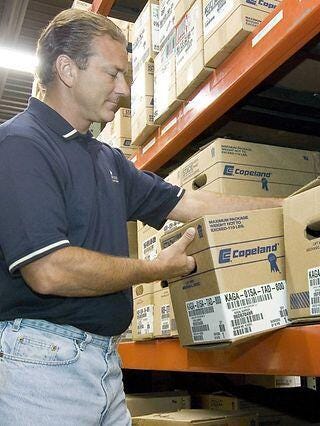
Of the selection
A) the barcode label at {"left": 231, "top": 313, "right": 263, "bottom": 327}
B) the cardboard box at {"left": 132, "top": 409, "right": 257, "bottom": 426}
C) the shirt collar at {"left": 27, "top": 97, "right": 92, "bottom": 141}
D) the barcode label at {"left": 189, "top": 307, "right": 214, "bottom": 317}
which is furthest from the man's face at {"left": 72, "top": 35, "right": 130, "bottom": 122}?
the cardboard box at {"left": 132, "top": 409, "right": 257, "bottom": 426}

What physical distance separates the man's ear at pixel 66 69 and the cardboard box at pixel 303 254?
79 cm

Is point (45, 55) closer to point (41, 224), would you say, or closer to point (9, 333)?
point (41, 224)

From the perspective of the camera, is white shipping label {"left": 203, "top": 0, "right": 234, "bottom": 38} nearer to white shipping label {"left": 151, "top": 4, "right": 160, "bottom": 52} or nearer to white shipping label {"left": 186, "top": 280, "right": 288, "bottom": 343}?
white shipping label {"left": 151, "top": 4, "right": 160, "bottom": 52}

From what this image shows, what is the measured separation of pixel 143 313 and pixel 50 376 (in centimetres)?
108

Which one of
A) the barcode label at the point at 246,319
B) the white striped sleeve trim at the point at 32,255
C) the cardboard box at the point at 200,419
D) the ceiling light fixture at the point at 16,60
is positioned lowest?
the cardboard box at the point at 200,419

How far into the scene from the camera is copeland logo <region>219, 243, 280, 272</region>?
1.39 meters

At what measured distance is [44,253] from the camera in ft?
4.15

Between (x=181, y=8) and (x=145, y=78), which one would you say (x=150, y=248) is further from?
(x=181, y=8)

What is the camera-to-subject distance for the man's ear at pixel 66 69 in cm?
169

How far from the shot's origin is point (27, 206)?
1.28 m

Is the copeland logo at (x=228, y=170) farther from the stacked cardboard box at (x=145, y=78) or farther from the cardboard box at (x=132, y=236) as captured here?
the cardboard box at (x=132, y=236)

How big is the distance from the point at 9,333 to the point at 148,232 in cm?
115

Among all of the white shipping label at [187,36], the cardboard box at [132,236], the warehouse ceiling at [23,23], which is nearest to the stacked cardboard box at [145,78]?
the white shipping label at [187,36]

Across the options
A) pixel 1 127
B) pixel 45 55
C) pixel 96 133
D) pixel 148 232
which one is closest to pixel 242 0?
pixel 45 55
